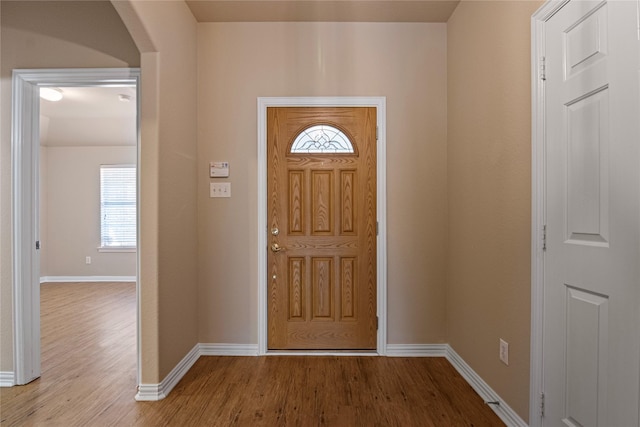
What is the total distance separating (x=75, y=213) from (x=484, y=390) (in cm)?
683

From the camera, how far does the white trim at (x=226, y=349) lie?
283cm

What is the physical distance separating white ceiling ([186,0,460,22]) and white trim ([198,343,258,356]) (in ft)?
8.65

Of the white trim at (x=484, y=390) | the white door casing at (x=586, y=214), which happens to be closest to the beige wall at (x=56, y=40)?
the white door casing at (x=586, y=214)

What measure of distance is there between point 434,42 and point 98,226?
6.20 metres

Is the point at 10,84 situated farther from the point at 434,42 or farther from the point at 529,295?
the point at 529,295

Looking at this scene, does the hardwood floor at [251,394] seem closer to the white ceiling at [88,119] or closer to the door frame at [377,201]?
the door frame at [377,201]

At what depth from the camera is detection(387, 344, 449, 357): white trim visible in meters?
2.82

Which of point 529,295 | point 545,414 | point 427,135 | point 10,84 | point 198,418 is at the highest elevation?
point 10,84

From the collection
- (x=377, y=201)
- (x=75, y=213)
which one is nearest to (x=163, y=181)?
(x=377, y=201)

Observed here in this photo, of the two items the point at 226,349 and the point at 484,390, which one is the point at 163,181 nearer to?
the point at 226,349

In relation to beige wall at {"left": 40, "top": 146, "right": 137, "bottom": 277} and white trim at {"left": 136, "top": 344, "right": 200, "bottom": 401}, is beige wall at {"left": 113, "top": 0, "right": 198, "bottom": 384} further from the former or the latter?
beige wall at {"left": 40, "top": 146, "right": 137, "bottom": 277}

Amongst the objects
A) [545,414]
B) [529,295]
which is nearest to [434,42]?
[529,295]

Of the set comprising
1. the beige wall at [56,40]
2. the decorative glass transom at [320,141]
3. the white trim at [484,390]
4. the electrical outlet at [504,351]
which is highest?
the beige wall at [56,40]

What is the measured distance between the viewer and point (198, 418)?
6.43 feet
